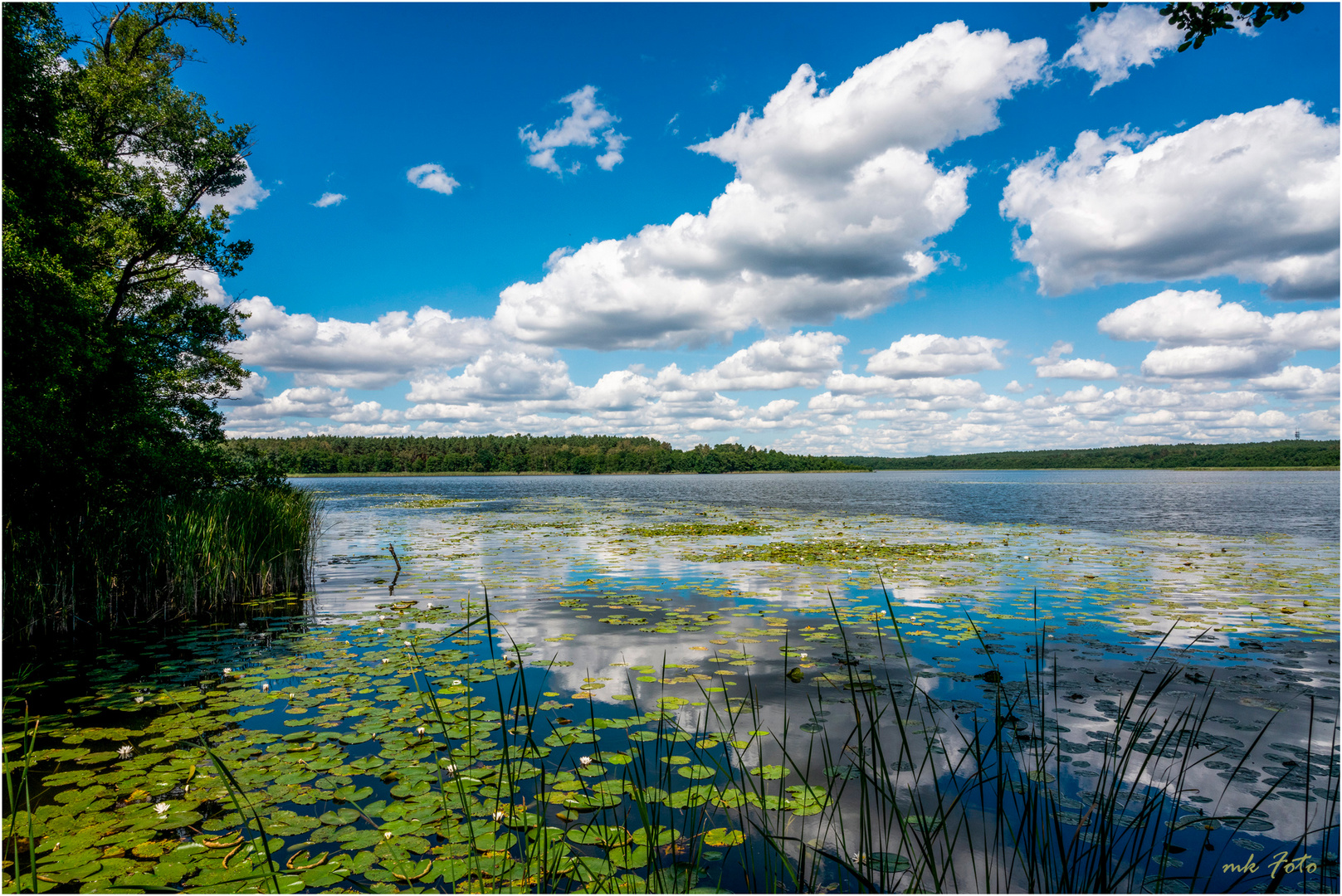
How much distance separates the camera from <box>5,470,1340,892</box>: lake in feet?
12.6

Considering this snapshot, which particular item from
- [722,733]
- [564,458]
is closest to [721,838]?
[722,733]

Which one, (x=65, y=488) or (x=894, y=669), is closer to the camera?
(x=894, y=669)

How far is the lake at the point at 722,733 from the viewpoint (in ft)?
12.6

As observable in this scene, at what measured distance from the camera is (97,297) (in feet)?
36.7

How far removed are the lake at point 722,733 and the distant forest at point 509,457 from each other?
143 meters

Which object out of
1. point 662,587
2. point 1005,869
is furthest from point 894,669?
point 662,587

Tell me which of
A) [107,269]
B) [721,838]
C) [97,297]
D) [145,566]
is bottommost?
[721,838]

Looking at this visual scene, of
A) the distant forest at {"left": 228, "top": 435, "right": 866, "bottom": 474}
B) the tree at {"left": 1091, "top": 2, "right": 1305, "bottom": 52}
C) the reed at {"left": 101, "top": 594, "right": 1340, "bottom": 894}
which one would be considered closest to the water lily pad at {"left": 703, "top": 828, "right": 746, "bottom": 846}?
the reed at {"left": 101, "top": 594, "right": 1340, "bottom": 894}

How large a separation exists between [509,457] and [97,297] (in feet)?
486

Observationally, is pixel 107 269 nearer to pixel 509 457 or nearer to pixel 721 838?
pixel 721 838

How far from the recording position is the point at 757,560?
16812 mm

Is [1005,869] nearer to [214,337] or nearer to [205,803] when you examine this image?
[205,803]

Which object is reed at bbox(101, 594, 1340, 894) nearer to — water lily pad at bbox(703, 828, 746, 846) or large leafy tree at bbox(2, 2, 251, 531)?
water lily pad at bbox(703, 828, 746, 846)

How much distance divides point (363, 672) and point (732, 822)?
542 cm
